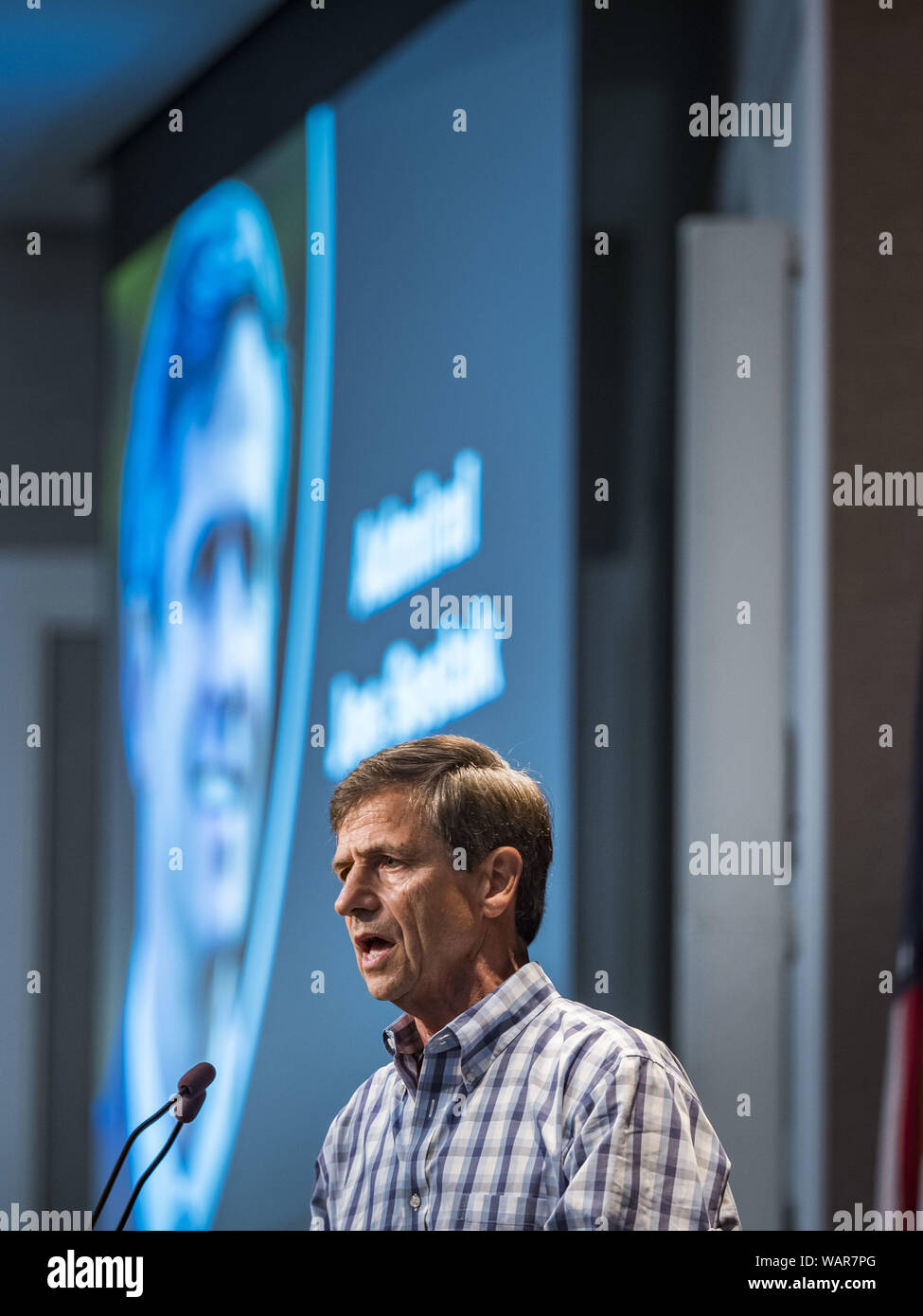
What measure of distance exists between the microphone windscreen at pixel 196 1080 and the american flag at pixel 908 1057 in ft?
3.79

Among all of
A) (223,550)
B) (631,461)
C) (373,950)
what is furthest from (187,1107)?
(631,461)

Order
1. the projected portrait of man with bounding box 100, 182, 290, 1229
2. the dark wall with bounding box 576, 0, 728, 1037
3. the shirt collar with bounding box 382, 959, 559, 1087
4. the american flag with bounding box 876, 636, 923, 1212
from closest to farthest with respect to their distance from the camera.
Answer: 1. the shirt collar with bounding box 382, 959, 559, 1087
2. the american flag with bounding box 876, 636, 923, 1212
3. the dark wall with bounding box 576, 0, 728, 1037
4. the projected portrait of man with bounding box 100, 182, 290, 1229

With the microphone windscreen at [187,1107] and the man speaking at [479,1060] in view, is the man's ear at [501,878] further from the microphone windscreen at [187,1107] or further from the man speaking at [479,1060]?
the microphone windscreen at [187,1107]

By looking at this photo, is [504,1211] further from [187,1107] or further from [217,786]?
[217,786]

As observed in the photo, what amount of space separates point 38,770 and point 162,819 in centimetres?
26

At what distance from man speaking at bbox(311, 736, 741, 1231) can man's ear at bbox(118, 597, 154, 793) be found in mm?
515

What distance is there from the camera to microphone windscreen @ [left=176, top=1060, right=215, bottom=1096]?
2.43m

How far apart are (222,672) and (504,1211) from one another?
114cm

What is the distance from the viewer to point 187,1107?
2426 millimetres

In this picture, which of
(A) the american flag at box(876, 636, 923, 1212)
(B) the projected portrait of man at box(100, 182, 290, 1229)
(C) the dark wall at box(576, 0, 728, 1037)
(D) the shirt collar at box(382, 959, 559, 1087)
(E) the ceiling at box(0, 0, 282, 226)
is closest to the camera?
(D) the shirt collar at box(382, 959, 559, 1087)

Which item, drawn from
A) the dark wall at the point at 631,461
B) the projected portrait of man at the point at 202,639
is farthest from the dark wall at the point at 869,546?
the projected portrait of man at the point at 202,639

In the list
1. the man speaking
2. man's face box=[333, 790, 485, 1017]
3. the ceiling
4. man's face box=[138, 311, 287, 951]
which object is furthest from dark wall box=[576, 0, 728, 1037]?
the ceiling

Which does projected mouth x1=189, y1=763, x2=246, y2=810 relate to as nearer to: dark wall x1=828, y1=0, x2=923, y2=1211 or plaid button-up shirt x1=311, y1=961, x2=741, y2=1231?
plaid button-up shirt x1=311, y1=961, x2=741, y2=1231
